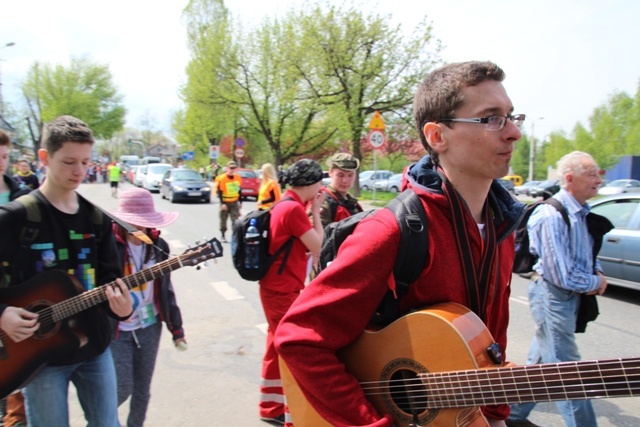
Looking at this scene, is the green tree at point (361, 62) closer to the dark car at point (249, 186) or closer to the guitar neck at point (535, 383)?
the dark car at point (249, 186)

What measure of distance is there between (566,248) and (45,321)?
10.7ft

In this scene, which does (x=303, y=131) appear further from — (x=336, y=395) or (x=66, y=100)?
(x=66, y=100)

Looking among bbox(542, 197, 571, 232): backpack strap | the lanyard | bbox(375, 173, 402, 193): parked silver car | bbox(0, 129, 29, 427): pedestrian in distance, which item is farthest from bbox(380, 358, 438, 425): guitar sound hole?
bbox(375, 173, 402, 193): parked silver car

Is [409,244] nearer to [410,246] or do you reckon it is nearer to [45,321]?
[410,246]

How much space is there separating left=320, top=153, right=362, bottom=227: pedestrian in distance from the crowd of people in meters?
0.73

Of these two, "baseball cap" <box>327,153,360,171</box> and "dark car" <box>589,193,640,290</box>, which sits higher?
"baseball cap" <box>327,153,360,171</box>

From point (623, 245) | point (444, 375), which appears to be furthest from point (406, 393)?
point (623, 245)

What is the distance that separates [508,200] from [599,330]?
504cm

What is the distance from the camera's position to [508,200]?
5.86ft

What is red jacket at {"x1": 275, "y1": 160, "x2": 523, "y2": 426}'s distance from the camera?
1.42m

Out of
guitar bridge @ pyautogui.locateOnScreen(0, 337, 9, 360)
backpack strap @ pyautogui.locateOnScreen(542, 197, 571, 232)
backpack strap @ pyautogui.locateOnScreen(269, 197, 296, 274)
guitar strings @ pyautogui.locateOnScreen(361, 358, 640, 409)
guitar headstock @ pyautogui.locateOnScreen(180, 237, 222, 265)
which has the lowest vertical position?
guitar bridge @ pyautogui.locateOnScreen(0, 337, 9, 360)

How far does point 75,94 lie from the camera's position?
58375mm

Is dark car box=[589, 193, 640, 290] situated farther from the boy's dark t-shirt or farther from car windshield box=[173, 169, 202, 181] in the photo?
car windshield box=[173, 169, 202, 181]

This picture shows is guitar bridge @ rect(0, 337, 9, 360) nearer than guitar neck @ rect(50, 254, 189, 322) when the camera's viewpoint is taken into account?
Yes
